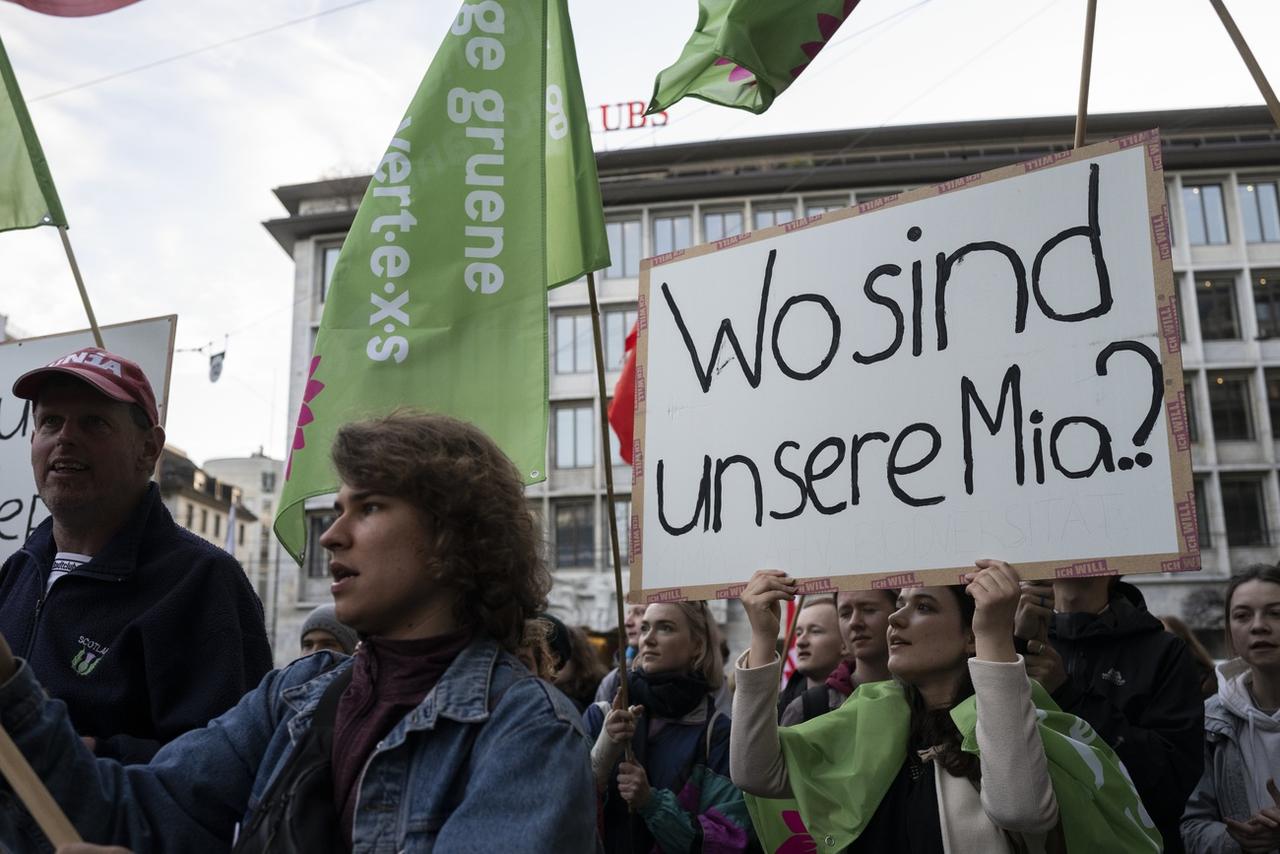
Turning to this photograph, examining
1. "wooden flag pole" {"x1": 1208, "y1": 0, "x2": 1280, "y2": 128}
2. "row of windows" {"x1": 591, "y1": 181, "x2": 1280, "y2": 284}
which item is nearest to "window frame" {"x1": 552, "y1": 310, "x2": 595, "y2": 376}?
"row of windows" {"x1": 591, "y1": 181, "x2": 1280, "y2": 284}

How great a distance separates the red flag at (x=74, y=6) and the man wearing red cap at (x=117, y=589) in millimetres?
1154

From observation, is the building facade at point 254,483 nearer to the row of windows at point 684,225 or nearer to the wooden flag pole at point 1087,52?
the row of windows at point 684,225

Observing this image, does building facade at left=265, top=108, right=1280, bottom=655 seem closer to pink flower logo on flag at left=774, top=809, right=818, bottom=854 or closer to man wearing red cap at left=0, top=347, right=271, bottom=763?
pink flower logo on flag at left=774, top=809, right=818, bottom=854

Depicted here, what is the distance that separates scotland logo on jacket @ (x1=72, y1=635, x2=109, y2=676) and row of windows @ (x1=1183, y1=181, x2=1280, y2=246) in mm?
36220

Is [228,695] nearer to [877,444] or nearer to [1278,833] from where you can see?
[877,444]

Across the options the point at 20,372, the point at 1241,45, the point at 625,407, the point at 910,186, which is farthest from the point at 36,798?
the point at 910,186

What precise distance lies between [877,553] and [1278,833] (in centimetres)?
177

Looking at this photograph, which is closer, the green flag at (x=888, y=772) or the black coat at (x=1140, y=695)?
the green flag at (x=888, y=772)

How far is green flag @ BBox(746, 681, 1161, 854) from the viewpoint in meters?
2.64

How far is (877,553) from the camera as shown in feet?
9.72

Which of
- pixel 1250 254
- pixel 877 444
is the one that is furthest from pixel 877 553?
pixel 1250 254

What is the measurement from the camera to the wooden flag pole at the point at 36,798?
5.22ft

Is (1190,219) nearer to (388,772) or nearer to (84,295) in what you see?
(84,295)

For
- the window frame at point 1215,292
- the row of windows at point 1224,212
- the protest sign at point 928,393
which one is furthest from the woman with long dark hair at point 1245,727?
the row of windows at point 1224,212
